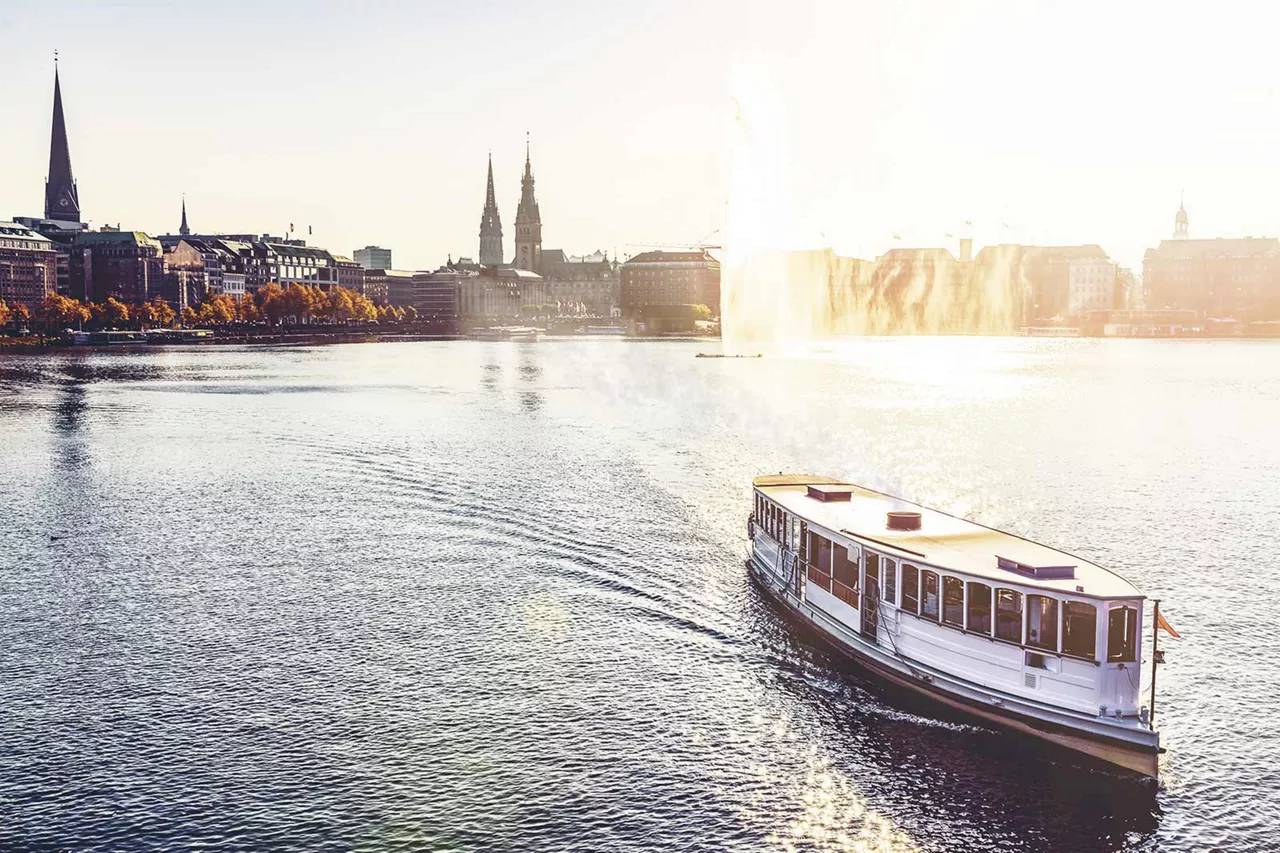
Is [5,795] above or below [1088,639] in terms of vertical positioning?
below

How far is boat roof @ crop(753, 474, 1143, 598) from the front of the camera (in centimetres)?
2581

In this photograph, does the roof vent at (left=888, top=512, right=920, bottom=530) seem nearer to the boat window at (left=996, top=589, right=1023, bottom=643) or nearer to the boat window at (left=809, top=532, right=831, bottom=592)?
the boat window at (left=809, top=532, right=831, bottom=592)

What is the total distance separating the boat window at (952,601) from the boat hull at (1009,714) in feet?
4.38

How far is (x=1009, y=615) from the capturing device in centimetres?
2606

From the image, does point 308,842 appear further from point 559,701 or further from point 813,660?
point 813,660

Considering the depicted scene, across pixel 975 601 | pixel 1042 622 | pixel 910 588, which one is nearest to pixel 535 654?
pixel 910 588

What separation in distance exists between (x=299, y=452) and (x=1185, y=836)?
194ft

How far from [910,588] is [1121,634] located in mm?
5428

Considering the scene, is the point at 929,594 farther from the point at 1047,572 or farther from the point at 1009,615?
the point at 1047,572

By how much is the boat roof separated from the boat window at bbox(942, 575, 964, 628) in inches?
16.6

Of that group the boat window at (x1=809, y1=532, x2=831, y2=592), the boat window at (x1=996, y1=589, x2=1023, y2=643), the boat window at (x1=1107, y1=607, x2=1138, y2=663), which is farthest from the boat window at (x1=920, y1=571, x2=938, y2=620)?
the boat window at (x1=809, y1=532, x2=831, y2=592)

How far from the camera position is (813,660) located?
31094 millimetres

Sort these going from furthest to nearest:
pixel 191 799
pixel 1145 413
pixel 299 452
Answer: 1. pixel 1145 413
2. pixel 299 452
3. pixel 191 799

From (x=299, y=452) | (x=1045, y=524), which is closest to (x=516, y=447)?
(x=299, y=452)
